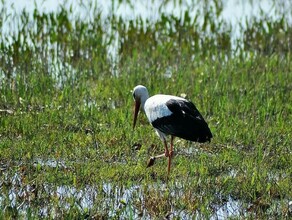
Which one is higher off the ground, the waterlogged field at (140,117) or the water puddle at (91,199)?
the water puddle at (91,199)

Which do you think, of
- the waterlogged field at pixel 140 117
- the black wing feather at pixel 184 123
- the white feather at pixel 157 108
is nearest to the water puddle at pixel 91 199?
the waterlogged field at pixel 140 117

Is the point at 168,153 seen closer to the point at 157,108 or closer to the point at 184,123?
the point at 157,108

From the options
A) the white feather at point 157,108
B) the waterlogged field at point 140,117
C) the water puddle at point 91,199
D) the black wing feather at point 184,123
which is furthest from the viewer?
the white feather at point 157,108

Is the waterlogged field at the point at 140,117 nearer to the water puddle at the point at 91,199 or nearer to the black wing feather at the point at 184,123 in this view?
the water puddle at the point at 91,199

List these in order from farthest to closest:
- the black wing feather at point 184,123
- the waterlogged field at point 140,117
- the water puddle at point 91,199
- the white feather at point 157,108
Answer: the white feather at point 157,108, the black wing feather at point 184,123, the waterlogged field at point 140,117, the water puddle at point 91,199

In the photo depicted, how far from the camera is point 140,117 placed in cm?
928

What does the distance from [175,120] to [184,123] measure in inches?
4.8

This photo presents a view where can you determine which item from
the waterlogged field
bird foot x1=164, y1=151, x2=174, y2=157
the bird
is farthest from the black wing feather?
the waterlogged field

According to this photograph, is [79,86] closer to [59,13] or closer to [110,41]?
[110,41]

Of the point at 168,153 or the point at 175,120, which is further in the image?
the point at 168,153

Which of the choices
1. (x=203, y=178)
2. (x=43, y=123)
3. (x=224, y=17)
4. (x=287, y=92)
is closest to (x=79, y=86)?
(x=43, y=123)

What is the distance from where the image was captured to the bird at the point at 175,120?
7414mm

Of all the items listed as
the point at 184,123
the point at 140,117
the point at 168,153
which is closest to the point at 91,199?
the point at 184,123

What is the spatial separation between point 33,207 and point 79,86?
11.9 ft
